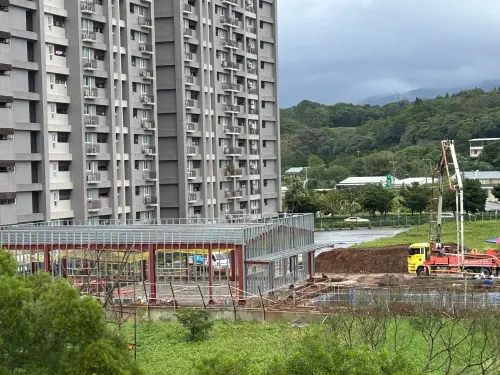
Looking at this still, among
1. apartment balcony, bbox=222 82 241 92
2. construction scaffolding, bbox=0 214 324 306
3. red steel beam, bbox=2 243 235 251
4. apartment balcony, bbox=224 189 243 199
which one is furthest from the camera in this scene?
apartment balcony, bbox=222 82 241 92

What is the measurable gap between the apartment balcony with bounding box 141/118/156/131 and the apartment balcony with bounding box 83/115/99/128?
20.1ft

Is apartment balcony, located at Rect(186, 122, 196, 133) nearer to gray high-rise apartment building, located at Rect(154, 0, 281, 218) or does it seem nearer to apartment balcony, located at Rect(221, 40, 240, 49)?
gray high-rise apartment building, located at Rect(154, 0, 281, 218)

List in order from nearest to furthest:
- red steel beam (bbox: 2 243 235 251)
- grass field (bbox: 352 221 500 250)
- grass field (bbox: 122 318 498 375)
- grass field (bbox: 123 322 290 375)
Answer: grass field (bbox: 122 318 498 375) < grass field (bbox: 123 322 290 375) < red steel beam (bbox: 2 243 235 251) < grass field (bbox: 352 221 500 250)

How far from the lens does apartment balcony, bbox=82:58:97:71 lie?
179ft

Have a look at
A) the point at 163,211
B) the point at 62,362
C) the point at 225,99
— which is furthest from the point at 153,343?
the point at 225,99

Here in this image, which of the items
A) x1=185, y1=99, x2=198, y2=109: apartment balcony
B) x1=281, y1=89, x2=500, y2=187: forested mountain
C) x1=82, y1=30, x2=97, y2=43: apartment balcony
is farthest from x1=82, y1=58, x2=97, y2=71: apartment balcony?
x1=281, y1=89, x2=500, y2=187: forested mountain

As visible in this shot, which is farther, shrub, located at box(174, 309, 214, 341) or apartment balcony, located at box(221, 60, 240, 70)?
apartment balcony, located at box(221, 60, 240, 70)

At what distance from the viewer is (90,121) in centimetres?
5506

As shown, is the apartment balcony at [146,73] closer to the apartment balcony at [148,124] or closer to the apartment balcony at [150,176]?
the apartment balcony at [148,124]

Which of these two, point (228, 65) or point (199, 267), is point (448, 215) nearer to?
point (228, 65)

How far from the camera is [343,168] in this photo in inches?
5089

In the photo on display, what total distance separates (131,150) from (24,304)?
1727 inches

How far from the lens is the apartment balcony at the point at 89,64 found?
54.5 meters

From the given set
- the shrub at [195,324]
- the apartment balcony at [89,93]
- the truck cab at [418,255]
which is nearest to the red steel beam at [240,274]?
the shrub at [195,324]
